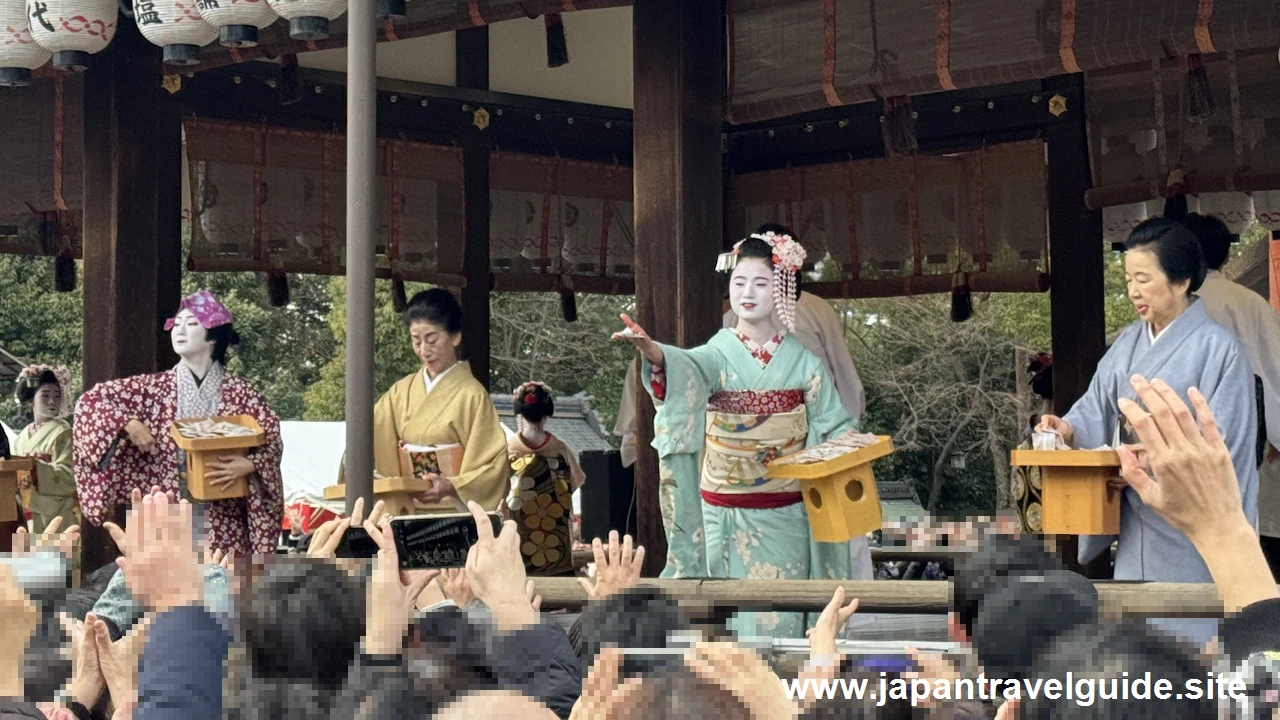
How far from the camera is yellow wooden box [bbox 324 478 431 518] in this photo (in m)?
5.79

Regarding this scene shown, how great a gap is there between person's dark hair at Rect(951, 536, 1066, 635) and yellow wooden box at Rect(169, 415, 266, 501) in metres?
4.32

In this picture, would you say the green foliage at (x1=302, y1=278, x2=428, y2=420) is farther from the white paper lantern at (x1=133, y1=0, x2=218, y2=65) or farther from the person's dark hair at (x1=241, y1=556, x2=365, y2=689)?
the person's dark hair at (x1=241, y1=556, x2=365, y2=689)

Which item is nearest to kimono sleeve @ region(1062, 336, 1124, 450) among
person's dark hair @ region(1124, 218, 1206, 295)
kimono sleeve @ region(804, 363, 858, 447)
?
person's dark hair @ region(1124, 218, 1206, 295)

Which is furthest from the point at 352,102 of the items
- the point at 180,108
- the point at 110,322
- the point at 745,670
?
the point at 180,108

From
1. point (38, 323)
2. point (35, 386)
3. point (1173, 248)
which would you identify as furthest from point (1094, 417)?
point (38, 323)

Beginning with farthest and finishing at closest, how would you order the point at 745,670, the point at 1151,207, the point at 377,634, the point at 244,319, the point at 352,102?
the point at 244,319
the point at 1151,207
the point at 352,102
the point at 377,634
the point at 745,670

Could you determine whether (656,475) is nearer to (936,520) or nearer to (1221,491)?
(936,520)

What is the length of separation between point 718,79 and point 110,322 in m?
3.23

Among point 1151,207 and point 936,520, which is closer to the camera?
point 936,520

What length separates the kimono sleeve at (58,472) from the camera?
370 inches

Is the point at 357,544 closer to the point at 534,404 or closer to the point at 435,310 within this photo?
the point at 435,310

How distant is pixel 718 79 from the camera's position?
18.9ft

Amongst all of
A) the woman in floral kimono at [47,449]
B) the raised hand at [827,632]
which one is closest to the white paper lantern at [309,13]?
the raised hand at [827,632]

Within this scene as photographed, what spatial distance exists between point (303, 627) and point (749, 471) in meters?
3.64
